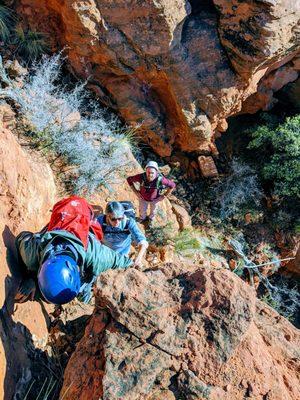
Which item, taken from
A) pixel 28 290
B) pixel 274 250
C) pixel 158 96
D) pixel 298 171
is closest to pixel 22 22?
pixel 158 96

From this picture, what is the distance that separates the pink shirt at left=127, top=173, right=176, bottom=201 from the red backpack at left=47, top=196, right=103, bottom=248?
5.67 ft

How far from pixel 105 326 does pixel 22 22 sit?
457 cm

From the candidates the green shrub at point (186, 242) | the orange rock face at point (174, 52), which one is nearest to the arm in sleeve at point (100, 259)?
the green shrub at point (186, 242)

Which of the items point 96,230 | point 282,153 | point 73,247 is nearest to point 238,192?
point 282,153

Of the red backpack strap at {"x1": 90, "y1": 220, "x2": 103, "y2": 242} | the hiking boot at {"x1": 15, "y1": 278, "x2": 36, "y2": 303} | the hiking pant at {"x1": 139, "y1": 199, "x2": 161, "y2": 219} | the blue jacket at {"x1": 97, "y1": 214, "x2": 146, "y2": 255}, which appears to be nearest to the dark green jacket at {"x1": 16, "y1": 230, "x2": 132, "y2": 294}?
the hiking boot at {"x1": 15, "y1": 278, "x2": 36, "y2": 303}

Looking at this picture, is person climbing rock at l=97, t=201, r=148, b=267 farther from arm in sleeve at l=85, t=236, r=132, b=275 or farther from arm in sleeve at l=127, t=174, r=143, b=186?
arm in sleeve at l=127, t=174, r=143, b=186

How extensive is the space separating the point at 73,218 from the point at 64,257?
0.55 metres

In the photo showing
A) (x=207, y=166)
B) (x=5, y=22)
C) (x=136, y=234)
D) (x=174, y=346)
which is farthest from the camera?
(x=207, y=166)

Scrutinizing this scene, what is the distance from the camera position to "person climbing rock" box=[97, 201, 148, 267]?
4.10 m

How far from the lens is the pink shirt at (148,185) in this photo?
5.32 metres

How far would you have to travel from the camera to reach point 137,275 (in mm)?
2895

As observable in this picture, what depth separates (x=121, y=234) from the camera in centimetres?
429

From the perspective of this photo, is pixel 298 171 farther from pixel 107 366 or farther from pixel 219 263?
pixel 107 366

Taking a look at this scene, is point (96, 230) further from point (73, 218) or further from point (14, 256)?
point (14, 256)
